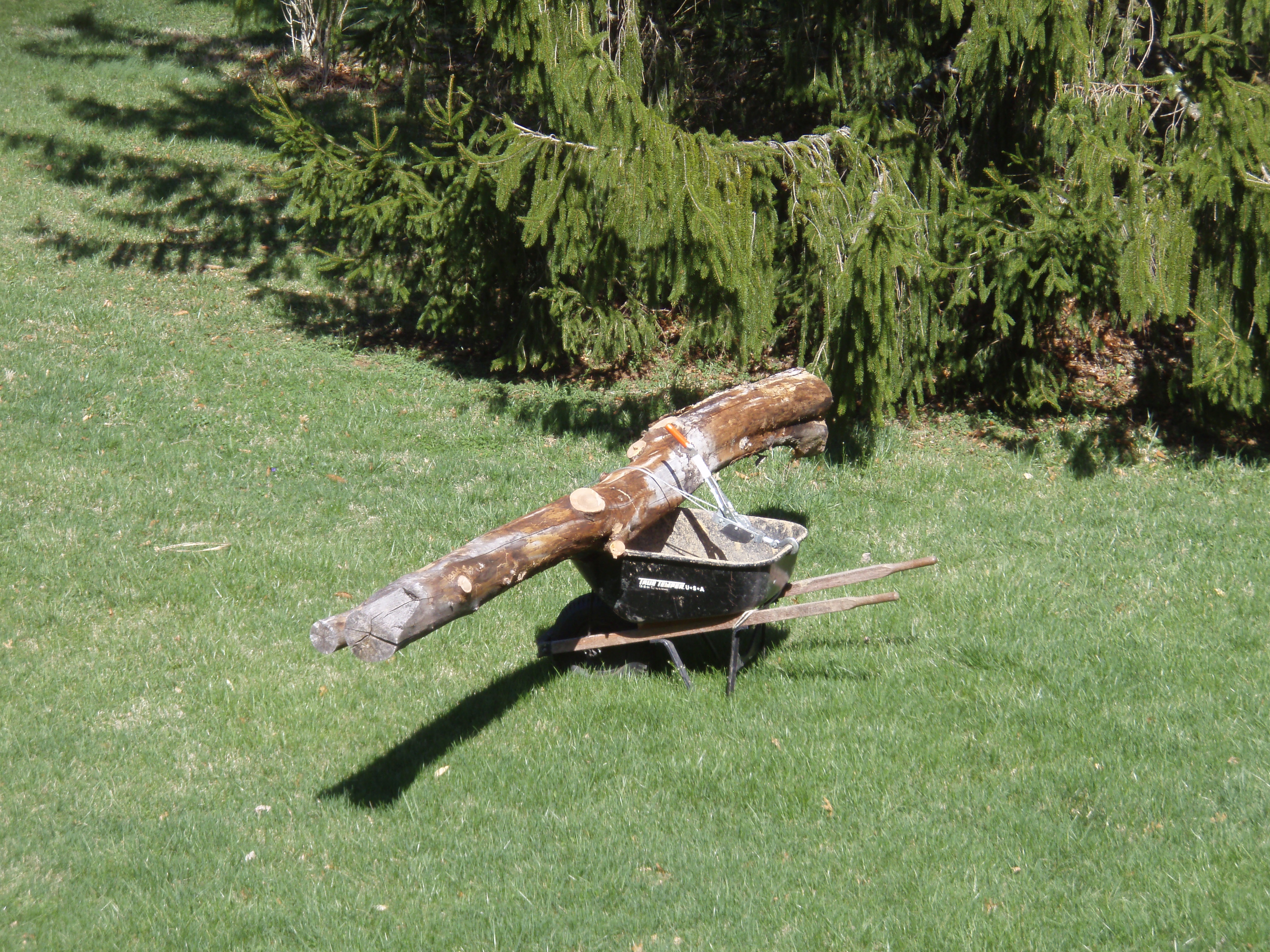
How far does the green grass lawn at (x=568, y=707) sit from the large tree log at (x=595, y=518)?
39.5 inches

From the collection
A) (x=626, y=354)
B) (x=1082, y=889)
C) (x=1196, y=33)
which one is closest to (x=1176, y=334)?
(x=1196, y=33)

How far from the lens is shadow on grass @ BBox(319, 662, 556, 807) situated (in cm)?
545

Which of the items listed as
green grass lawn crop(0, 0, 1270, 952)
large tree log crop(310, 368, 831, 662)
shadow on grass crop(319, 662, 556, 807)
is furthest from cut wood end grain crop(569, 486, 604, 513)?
shadow on grass crop(319, 662, 556, 807)

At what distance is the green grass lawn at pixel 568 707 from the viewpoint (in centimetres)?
461

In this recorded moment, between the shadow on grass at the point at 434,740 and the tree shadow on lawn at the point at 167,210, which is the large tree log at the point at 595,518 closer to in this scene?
the shadow on grass at the point at 434,740

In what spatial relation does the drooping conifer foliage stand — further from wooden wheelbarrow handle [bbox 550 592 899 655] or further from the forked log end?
the forked log end

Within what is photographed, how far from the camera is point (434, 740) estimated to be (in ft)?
19.3

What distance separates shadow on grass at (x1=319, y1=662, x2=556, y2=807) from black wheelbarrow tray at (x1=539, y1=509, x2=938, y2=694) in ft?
0.88

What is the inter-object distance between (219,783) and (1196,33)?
8595 millimetres

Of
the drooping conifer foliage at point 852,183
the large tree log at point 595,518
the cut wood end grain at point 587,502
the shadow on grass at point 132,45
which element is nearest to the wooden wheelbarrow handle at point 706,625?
the large tree log at point 595,518

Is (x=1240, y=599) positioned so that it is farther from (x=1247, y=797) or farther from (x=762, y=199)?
(x=762, y=199)

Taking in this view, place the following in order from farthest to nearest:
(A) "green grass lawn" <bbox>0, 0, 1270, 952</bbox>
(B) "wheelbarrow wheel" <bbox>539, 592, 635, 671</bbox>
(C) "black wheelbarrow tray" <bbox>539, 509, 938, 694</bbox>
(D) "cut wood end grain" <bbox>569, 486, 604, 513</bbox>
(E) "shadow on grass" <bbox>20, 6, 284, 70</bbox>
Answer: (E) "shadow on grass" <bbox>20, 6, 284, 70</bbox>, (B) "wheelbarrow wheel" <bbox>539, 592, 635, 671</bbox>, (C) "black wheelbarrow tray" <bbox>539, 509, 938, 694</bbox>, (D) "cut wood end grain" <bbox>569, 486, 604, 513</bbox>, (A) "green grass lawn" <bbox>0, 0, 1270, 952</bbox>

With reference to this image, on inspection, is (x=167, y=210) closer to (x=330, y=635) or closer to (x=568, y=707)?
(x=568, y=707)

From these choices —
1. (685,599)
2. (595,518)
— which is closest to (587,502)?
(595,518)
